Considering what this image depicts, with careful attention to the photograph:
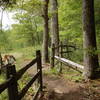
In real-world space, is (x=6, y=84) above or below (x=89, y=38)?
below

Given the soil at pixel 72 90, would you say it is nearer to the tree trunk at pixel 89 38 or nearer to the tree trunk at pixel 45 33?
the tree trunk at pixel 89 38

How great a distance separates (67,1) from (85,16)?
5304mm

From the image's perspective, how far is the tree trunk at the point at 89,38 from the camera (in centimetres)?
565

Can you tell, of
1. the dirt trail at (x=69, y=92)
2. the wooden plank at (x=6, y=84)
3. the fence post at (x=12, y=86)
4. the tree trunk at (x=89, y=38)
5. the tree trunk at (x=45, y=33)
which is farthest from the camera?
the tree trunk at (x=45, y=33)

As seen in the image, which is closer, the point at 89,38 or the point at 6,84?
the point at 6,84

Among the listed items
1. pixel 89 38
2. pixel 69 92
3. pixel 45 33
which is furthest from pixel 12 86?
pixel 45 33

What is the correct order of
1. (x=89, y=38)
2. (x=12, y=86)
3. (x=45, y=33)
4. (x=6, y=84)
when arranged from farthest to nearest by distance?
(x=45, y=33) → (x=89, y=38) → (x=12, y=86) → (x=6, y=84)

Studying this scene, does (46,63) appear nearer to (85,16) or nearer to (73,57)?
(73,57)

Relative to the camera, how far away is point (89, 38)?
573 cm

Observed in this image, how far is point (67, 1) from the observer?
10.6 metres

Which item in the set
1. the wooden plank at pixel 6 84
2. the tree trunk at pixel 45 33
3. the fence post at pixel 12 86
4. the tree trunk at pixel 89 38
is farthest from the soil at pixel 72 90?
the tree trunk at pixel 45 33

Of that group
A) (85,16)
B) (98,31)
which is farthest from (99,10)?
(85,16)

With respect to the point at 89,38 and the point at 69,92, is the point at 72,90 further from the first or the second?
the point at 89,38

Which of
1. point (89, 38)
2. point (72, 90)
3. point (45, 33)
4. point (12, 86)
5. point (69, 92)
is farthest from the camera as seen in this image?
point (45, 33)
